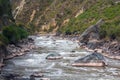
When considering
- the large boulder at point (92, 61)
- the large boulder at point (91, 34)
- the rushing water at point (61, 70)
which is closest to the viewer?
the rushing water at point (61, 70)

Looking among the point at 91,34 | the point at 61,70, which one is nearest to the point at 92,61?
the point at 61,70

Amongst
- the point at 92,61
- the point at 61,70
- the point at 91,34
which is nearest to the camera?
the point at 61,70

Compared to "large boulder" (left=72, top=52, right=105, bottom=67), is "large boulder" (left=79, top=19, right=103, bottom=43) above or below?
above

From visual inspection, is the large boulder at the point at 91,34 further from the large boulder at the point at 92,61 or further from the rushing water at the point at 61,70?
the large boulder at the point at 92,61

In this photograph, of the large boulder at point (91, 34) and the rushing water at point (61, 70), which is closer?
the rushing water at point (61, 70)

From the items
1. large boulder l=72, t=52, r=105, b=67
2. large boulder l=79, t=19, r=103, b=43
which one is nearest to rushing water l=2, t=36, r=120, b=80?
large boulder l=72, t=52, r=105, b=67

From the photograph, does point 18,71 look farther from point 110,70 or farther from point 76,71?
point 110,70

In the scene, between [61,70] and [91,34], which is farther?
[91,34]

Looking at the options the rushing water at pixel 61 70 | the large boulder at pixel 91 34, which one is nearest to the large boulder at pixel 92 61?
the rushing water at pixel 61 70

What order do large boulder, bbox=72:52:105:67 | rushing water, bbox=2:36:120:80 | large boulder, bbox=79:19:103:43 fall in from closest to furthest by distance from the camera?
rushing water, bbox=2:36:120:80 → large boulder, bbox=72:52:105:67 → large boulder, bbox=79:19:103:43

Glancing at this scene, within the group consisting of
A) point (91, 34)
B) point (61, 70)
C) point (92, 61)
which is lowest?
point (61, 70)

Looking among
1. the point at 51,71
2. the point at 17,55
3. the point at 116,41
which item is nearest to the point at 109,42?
the point at 116,41

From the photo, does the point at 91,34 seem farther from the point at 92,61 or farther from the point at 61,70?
the point at 61,70

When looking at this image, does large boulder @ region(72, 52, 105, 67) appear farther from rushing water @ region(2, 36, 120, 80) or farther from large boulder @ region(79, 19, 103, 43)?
large boulder @ region(79, 19, 103, 43)
